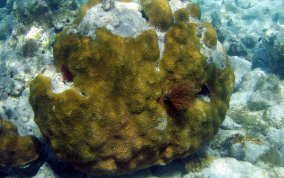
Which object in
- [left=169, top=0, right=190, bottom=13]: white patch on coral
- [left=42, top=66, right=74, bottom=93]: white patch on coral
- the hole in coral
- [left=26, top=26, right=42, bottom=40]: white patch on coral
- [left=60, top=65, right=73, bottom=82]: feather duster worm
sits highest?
[left=169, top=0, right=190, bottom=13]: white patch on coral

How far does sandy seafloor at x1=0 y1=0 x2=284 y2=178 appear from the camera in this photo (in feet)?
17.7

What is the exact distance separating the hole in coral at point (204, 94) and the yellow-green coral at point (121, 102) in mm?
263

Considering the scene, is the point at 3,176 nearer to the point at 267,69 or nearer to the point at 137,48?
the point at 137,48

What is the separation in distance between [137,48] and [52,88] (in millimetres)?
1815

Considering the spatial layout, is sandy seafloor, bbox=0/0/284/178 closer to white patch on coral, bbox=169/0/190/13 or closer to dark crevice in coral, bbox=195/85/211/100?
dark crevice in coral, bbox=195/85/211/100

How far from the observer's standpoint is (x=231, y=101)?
8047 millimetres

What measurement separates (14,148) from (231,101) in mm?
6987

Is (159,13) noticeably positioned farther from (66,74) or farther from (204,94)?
(66,74)

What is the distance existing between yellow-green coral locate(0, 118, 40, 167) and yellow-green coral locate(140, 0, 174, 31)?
3.76 m

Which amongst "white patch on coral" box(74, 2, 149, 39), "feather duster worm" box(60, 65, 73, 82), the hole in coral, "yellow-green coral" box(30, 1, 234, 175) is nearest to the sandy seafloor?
"feather duster worm" box(60, 65, 73, 82)

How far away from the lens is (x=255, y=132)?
670 centimetres

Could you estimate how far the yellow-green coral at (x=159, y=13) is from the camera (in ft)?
15.4

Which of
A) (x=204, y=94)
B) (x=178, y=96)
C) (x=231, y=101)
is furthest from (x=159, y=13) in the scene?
(x=231, y=101)

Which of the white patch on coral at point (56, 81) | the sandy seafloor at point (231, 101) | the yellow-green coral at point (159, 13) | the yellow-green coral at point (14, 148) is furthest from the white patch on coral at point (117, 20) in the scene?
the yellow-green coral at point (14, 148)
